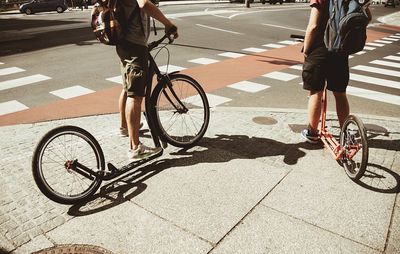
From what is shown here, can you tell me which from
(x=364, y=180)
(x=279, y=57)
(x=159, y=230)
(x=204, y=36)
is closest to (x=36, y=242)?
(x=159, y=230)

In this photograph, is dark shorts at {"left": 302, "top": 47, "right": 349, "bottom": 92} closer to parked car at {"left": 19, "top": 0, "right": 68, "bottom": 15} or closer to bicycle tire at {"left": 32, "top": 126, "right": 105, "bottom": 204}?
bicycle tire at {"left": 32, "top": 126, "right": 105, "bottom": 204}

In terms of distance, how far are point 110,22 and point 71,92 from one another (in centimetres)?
417

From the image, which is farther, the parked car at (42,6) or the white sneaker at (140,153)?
the parked car at (42,6)

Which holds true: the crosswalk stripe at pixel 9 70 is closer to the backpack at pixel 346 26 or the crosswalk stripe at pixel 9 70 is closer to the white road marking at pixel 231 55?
the white road marking at pixel 231 55

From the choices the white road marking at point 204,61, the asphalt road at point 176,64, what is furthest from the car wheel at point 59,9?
the white road marking at point 204,61

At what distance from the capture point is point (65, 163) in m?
3.38

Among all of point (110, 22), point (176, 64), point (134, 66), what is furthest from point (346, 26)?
point (176, 64)

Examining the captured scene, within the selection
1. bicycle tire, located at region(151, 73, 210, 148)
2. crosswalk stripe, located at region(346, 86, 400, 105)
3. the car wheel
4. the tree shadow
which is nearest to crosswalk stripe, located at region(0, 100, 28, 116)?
bicycle tire, located at region(151, 73, 210, 148)

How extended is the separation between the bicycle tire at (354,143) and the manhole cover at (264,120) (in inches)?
61.1

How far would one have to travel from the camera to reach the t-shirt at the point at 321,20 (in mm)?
3830

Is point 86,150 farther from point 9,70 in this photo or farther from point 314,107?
point 9,70

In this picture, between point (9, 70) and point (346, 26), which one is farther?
point (9, 70)

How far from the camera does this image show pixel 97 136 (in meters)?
4.89

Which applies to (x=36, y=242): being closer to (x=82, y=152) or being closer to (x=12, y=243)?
(x=12, y=243)
